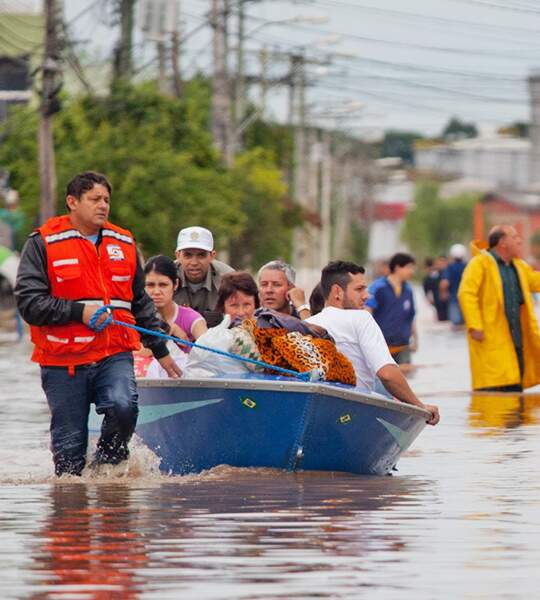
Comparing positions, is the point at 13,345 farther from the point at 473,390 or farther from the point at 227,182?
the point at 473,390

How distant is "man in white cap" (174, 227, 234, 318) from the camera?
15.1 m

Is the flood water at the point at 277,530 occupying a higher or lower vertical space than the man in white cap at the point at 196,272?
lower

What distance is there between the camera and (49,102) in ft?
126

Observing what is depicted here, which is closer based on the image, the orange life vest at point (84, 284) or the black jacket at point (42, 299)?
the black jacket at point (42, 299)

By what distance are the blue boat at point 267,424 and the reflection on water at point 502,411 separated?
420 centimetres

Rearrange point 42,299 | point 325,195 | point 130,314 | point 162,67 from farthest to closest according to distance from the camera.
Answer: point 325,195
point 162,67
point 130,314
point 42,299

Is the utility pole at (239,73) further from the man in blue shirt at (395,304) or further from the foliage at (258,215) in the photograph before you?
the man in blue shirt at (395,304)

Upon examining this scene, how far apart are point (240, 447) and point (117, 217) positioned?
95.5 ft

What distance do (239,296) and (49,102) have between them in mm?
24715

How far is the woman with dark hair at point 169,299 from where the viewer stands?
554 inches

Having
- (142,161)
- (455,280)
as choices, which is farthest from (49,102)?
(455,280)

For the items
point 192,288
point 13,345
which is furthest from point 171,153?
point 192,288

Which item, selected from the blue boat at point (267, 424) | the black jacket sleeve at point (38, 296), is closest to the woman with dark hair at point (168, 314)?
the blue boat at point (267, 424)

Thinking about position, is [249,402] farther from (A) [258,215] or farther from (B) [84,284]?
(A) [258,215]
